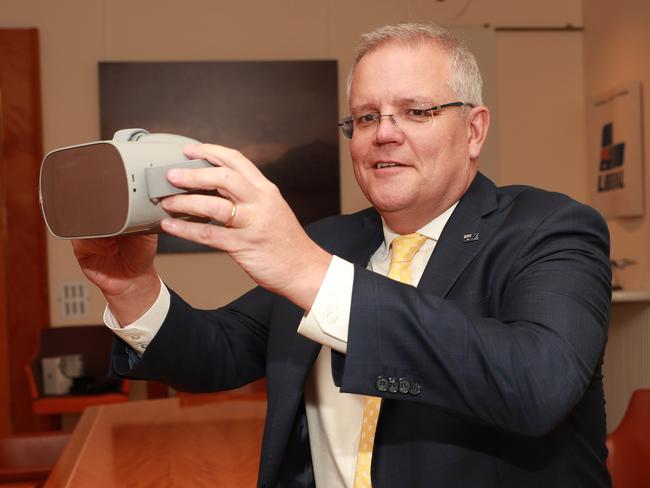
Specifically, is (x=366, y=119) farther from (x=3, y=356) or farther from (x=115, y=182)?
(x=3, y=356)

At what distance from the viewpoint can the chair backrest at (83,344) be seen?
509 centimetres

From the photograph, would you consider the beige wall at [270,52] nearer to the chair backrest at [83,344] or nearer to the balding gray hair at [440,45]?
the chair backrest at [83,344]

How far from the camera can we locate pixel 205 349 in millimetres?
1537

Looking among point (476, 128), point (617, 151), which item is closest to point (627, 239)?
point (617, 151)

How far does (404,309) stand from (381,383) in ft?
0.33

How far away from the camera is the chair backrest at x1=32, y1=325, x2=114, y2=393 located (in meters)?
5.09

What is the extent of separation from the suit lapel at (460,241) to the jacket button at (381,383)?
0.32 meters

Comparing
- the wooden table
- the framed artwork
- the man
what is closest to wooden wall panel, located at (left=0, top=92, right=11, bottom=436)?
the wooden table

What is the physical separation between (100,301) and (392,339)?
4720mm

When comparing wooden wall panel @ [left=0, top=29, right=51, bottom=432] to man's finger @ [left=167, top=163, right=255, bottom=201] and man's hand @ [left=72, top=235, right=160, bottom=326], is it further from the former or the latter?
man's finger @ [left=167, top=163, right=255, bottom=201]

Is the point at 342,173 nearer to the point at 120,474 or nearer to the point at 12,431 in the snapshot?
the point at 12,431

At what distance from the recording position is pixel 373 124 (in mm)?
1521

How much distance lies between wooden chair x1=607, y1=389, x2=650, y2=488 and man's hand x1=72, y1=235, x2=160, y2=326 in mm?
1550

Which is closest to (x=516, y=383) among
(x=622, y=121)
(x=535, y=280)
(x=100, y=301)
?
(x=535, y=280)
